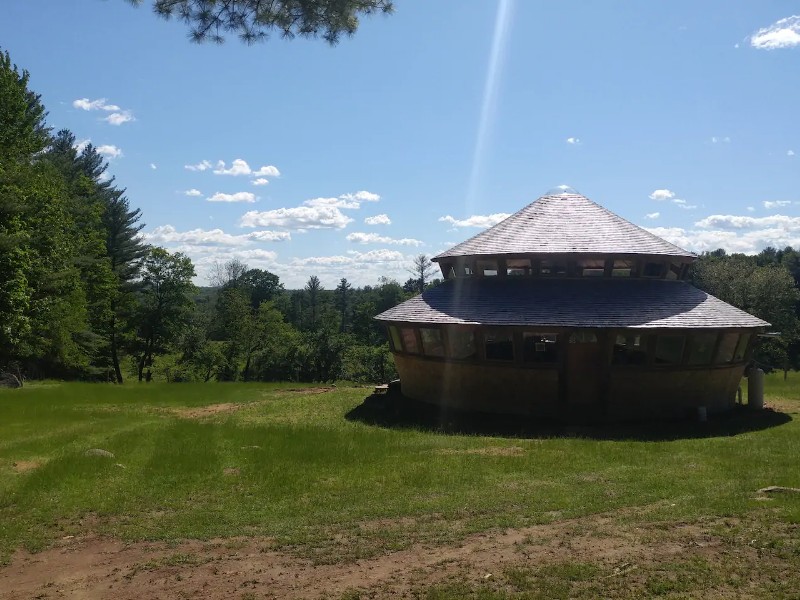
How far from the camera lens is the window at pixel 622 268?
76.1 ft

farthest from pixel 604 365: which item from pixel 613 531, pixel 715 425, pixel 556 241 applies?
pixel 613 531

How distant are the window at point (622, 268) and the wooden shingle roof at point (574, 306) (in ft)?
1.20

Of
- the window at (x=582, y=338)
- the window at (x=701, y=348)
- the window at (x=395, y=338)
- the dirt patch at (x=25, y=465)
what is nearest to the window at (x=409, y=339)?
the window at (x=395, y=338)

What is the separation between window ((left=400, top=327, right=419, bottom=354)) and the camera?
909 inches

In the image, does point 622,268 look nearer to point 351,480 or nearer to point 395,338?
point 395,338

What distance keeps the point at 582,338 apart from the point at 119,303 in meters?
38.3

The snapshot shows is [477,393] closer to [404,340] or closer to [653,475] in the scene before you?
[404,340]

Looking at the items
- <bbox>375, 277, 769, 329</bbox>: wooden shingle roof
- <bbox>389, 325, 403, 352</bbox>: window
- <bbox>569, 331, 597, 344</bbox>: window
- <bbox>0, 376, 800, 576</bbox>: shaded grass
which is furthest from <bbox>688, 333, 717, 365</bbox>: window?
<bbox>389, 325, 403, 352</bbox>: window

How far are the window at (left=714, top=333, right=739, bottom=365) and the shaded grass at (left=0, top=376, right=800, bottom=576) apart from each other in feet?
8.76

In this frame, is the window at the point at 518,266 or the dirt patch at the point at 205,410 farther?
the window at the point at 518,266

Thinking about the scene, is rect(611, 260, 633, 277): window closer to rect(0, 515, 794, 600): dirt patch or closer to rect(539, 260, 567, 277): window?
rect(539, 260, 567, 277): window

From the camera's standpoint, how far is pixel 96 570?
761 cm

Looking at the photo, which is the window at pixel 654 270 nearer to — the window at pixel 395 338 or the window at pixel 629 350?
the window at pixel 629 350

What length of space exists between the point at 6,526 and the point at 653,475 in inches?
430
